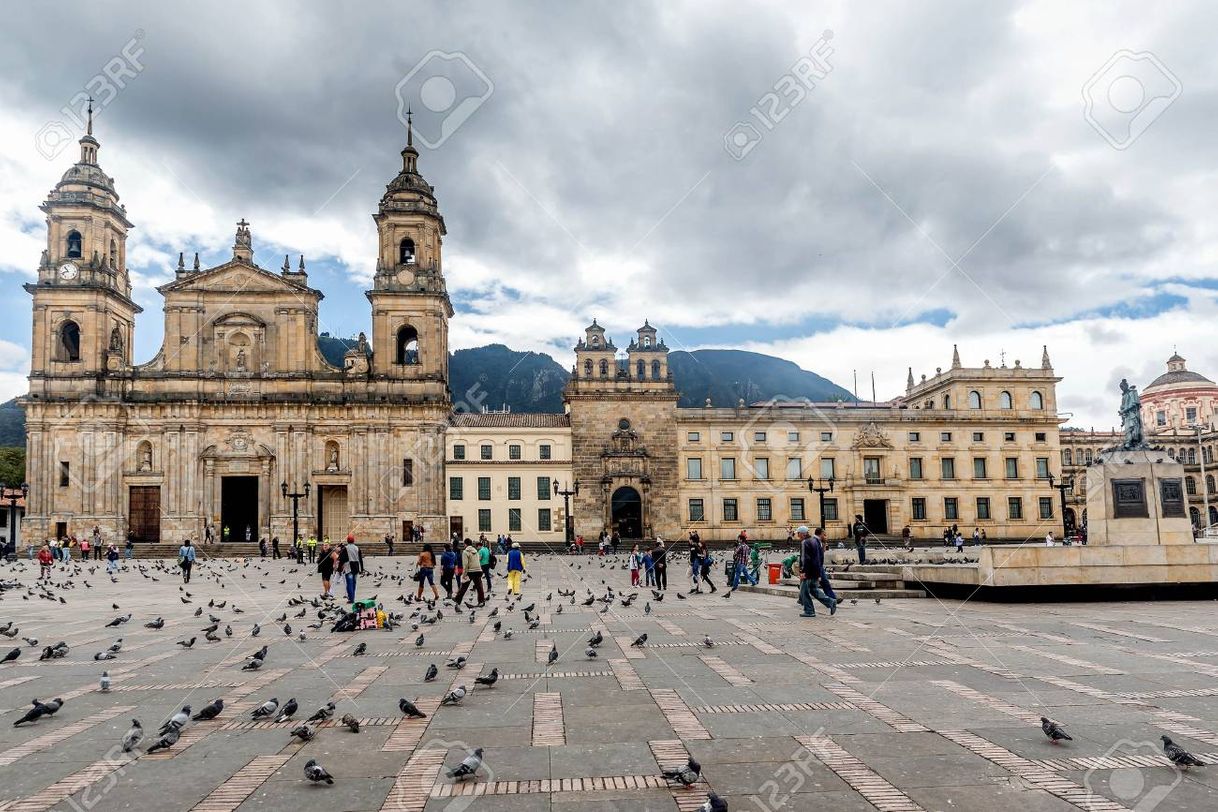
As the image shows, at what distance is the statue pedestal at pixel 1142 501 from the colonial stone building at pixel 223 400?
38.8 m

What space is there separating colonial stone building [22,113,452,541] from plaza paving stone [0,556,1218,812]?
38.2 metres

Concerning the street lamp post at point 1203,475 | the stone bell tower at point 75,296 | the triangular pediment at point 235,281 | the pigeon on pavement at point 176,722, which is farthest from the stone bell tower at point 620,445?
the street lamp post at point 1203,475

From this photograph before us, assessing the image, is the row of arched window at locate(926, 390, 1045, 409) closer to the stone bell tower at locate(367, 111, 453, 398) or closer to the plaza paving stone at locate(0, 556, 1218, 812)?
the stone bell tower at locate(367, 111, 453, 398)

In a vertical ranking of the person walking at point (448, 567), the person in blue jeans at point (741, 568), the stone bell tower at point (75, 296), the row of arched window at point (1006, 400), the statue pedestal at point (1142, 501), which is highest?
the stone bell tower at point (75, 296)

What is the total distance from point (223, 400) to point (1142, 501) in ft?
154

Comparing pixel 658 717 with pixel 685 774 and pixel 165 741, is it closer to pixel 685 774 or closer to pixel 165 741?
pixel 685 774

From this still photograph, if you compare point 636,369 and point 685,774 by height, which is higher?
point 636,369

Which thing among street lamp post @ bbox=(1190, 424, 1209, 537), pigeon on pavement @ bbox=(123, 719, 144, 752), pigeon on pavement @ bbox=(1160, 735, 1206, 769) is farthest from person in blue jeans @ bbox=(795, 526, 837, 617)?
street lamp post @ bbox=(1190, 424, 1209, 537)

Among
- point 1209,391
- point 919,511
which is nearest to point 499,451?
point 919,511

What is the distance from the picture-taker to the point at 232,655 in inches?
422

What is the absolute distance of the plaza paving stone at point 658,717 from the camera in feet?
16.8

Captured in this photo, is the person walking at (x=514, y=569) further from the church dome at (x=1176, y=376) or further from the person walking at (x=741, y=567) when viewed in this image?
the church dome at (x=1176, y=376)

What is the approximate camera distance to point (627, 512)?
56688mm

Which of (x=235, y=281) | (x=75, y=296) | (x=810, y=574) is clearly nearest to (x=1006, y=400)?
(x=235, y=281)
